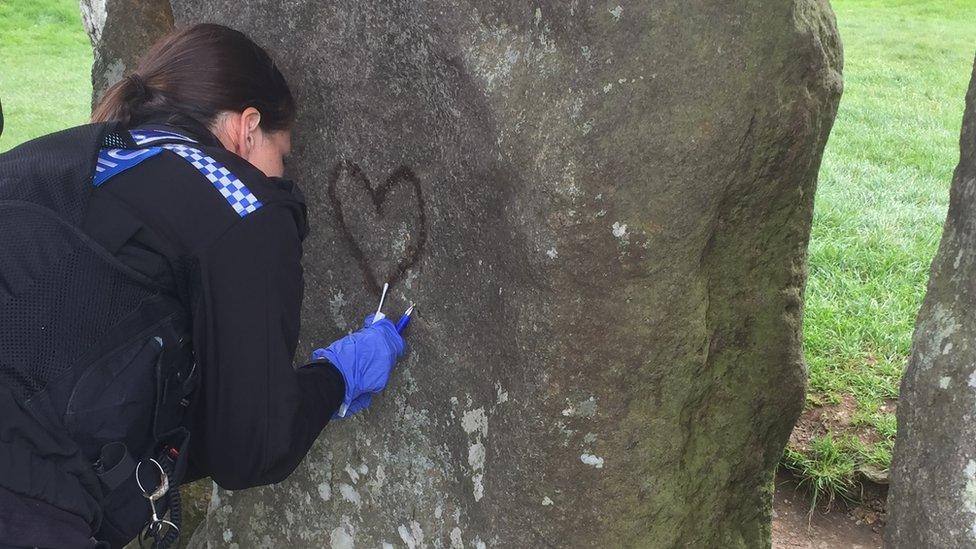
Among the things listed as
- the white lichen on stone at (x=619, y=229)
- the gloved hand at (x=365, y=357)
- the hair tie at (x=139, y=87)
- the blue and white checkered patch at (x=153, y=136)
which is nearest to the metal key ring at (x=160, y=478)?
the gloved hand at (x=365, y=357)

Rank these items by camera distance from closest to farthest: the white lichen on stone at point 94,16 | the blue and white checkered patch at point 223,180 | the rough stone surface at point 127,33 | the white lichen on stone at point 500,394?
1. the blue and white checkered patch at point 223,180
2. the white lichen on stone at point 500,394
3. the rough stone surface at point 127,33
4. the white lichen on stone at point 94,16

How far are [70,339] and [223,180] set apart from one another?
0.36 meters

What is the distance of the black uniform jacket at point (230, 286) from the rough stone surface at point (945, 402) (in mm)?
1051

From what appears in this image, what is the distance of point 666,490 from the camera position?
197cm

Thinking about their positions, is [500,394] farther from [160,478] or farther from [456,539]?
[160,478]

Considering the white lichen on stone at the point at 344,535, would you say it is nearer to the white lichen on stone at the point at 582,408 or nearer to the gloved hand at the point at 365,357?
the gloved hand at the point at 365,357

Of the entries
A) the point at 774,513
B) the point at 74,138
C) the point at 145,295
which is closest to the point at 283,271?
the point at 145,295

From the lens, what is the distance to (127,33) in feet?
10.7

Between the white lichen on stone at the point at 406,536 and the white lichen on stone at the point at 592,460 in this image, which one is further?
the white lichen on stone at the point at 406,536

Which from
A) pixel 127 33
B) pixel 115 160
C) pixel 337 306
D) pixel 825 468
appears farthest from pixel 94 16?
pixel 825 468

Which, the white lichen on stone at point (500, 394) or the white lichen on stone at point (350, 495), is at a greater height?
the white lichen on stone at point (500, 394)

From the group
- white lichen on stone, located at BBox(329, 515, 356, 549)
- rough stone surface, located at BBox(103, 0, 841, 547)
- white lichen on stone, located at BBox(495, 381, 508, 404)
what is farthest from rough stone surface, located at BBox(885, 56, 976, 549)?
white lichen on stone, located at BBox(329, 515, 356, 549)

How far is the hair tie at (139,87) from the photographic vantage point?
184 cm

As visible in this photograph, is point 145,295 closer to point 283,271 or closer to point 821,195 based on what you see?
point 283,271
